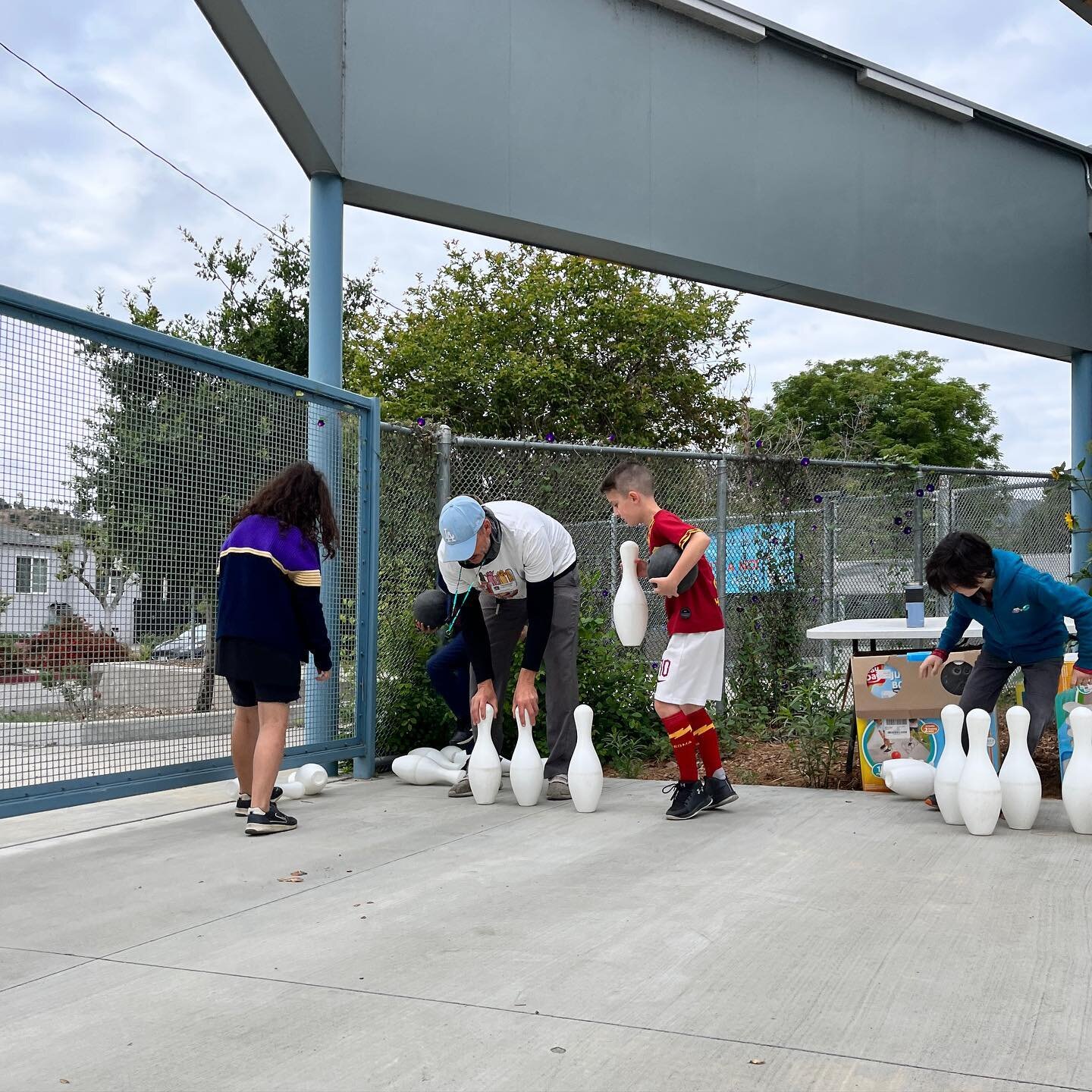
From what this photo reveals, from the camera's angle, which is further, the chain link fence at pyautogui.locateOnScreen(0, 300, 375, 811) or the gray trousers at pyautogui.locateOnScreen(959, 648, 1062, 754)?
the gray trousers at pyautogui.locateOnScreen(959, 648, 1062, 754)

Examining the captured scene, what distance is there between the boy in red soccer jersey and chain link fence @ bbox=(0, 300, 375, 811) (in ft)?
6.33

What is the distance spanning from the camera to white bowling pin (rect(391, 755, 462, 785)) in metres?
6.16

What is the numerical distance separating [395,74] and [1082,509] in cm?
769

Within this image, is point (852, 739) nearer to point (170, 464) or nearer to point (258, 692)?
point (258, 692)

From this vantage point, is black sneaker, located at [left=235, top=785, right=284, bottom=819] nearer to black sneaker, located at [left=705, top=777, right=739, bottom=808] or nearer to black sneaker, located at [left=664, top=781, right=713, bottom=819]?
black sneaker, located at [left=664, top=781, right=713, bottom=819]

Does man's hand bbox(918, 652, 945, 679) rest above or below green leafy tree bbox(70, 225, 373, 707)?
below

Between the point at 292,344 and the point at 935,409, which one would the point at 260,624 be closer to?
the point at 292,344

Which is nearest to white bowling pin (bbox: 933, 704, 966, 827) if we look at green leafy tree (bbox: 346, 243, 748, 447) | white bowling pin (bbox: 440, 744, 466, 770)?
white bowling pin (bbox: 440, 744, 466, 770)

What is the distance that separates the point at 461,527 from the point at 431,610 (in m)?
1.23

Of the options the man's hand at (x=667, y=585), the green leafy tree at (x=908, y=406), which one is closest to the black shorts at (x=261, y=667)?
the man's hand at (x=667, y=585)

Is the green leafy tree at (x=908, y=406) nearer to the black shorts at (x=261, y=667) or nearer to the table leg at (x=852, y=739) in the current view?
the table leg at (x=852, y=739)

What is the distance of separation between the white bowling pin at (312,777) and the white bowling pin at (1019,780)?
3389mm

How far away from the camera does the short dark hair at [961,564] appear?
471cm

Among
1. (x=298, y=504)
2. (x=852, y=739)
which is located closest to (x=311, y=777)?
(x=298, y=504)
